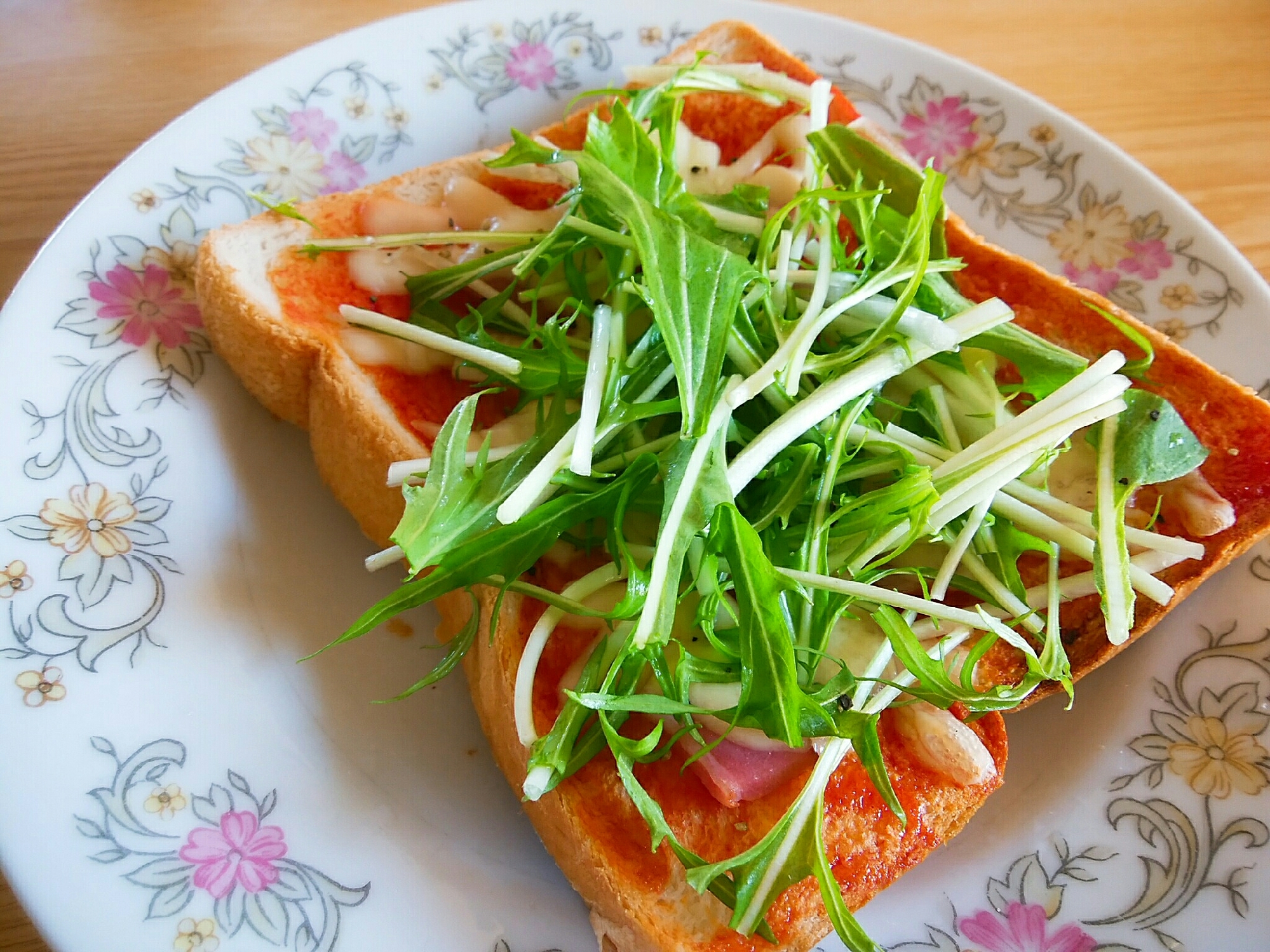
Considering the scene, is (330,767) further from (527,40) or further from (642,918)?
(527,40)

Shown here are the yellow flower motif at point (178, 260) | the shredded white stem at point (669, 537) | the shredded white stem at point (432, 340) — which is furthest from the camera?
the yellow flower motif at point (178, 260)

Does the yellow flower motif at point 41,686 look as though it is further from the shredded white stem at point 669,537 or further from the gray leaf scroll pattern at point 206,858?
the shredded white stem at point 669,537

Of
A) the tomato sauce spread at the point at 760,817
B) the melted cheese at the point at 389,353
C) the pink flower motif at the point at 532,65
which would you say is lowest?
the tomato sauce spread at the point at 760,817

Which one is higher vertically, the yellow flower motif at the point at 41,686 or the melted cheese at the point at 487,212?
the melted cheese at the point at 487,212

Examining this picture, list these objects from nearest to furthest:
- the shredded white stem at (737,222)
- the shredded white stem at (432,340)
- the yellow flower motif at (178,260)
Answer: the shredded white stem at (432,340), the shredded white stem at (737,222), the yellow flower motif at (178,260)

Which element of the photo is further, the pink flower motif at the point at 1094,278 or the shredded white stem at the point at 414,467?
the pink flower motif at the point at 1094,278

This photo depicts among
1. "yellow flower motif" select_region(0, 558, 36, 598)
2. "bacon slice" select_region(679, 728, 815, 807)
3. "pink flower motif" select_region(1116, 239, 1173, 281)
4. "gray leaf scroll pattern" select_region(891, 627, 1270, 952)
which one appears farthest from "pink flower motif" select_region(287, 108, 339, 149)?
"gray leaf scroll pattern" select_region(891, 627, 1270, 952)

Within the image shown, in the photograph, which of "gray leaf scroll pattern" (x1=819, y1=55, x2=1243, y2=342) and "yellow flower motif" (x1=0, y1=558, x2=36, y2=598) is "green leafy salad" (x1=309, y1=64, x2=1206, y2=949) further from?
"yellow flower motif" (x1=0, y1=558, x2=36, y2=598)

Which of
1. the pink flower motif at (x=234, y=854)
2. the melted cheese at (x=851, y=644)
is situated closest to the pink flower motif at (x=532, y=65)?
the melted cheese at (x=851, y=644)
